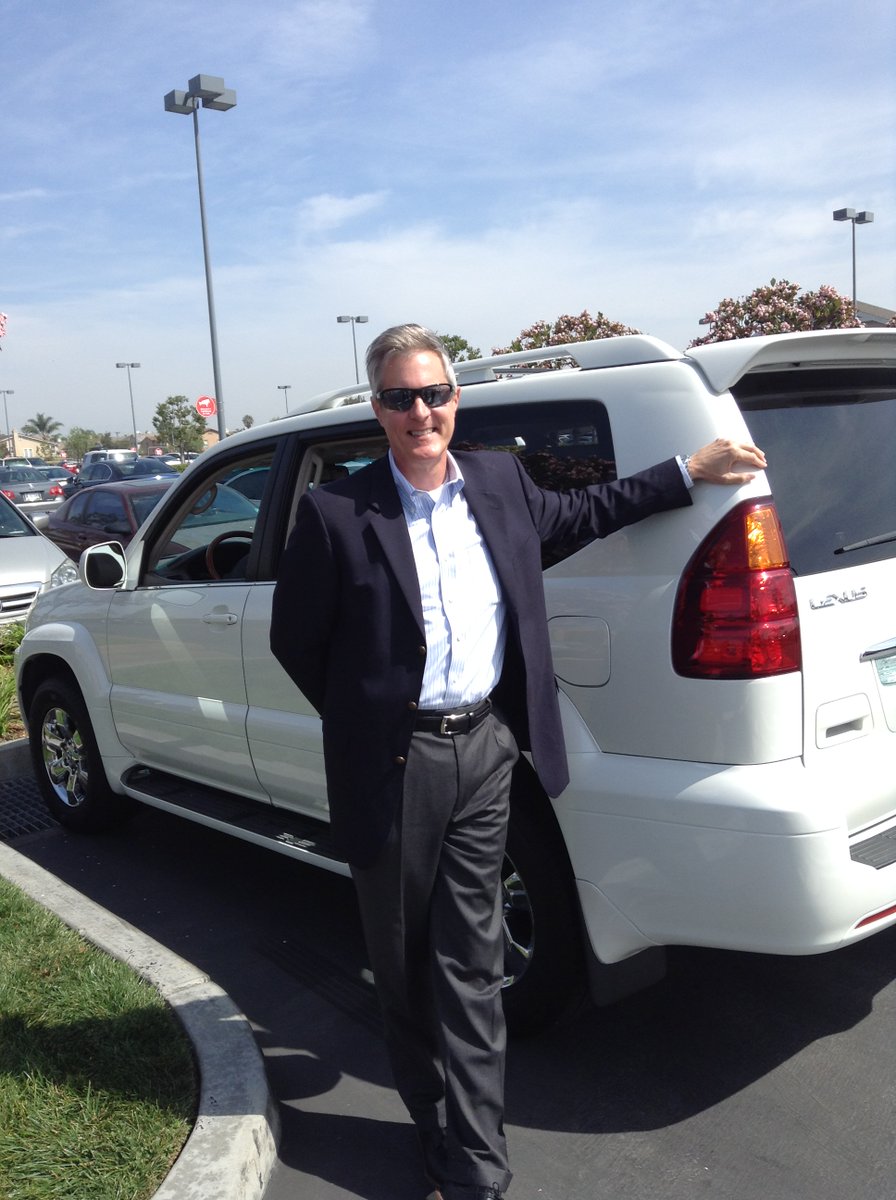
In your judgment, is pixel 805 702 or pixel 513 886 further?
pixel 513 886

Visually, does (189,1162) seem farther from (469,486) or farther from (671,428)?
(671,428)

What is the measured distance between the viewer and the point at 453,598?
2.63m

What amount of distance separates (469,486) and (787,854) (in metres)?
1.12

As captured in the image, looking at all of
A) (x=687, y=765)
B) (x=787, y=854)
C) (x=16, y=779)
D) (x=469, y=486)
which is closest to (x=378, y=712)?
(x=469, y=486)

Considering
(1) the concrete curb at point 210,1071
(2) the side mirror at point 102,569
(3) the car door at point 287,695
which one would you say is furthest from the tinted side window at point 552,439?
(2) the side mirror at point 102,569

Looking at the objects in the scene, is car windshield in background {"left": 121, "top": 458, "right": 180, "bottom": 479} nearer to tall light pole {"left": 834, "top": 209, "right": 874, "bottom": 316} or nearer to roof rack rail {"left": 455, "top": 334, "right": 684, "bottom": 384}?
tall light pole {"left": 834, "top": 209, "right": 874, "bottom": 316}

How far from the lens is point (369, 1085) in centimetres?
334

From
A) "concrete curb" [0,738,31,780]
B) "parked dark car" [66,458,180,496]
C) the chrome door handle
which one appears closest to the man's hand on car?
the chrome door handle

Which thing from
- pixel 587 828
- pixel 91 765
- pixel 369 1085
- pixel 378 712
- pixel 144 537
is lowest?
pixel 369 1085

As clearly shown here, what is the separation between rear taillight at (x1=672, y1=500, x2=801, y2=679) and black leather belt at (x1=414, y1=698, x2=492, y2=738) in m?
0.53

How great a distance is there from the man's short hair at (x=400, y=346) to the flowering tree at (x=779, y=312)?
585 inches

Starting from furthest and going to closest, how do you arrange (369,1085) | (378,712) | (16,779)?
(16,779) → (369,1085) → (378,712)

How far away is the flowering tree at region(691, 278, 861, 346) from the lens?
16984 mm

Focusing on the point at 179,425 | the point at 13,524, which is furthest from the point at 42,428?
the point at 13,524
